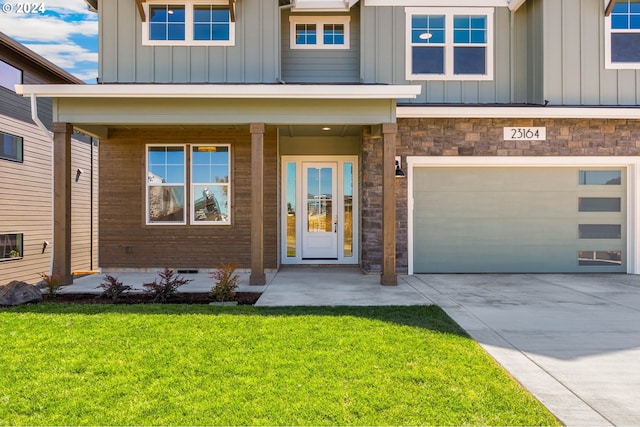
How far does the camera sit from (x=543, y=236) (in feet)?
27.8

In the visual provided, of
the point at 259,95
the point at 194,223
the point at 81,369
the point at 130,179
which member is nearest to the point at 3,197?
the point at 130,179

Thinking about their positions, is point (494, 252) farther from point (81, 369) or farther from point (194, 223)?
point (81, 369)

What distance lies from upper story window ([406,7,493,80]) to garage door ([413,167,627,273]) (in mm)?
1994

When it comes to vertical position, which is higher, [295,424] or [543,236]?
[543,236]

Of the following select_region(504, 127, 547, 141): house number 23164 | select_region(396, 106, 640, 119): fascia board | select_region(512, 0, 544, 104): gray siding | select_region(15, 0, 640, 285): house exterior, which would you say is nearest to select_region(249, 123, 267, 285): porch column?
select_region(15, 0, 640, 285): house exterior

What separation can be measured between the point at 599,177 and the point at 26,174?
46.2 ft

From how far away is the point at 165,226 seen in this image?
879 centimetres

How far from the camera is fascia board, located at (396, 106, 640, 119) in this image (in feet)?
26.2

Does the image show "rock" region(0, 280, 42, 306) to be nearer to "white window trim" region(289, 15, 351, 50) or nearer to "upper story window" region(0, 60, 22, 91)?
"white window trim" region(289, 15, 351, 50)

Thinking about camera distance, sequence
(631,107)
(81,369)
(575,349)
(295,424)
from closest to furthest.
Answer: (295,424) → (81,369) → (575,349) → (631,107)

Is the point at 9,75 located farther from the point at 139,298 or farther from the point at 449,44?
the point at 449,44

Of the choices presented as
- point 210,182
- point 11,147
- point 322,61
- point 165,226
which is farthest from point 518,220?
point 11,147

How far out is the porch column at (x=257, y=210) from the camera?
689 centimetres

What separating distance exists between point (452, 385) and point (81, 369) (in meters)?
2.82
